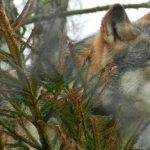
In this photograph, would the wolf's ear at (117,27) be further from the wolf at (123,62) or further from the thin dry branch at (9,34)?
the thin dry branch at (9,34)

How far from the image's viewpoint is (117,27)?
5164mm

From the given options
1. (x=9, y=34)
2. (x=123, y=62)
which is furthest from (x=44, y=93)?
(x=123, y=62)

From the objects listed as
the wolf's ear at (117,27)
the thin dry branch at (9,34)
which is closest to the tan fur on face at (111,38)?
the wolf's ear at (117,27)

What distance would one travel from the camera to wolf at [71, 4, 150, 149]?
4.86m

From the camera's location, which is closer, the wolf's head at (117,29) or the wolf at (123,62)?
the wolf at (123,62)

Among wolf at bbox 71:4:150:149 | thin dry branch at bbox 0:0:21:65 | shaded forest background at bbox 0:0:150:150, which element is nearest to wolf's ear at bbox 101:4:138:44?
wolf at bbox 71:4:150:149

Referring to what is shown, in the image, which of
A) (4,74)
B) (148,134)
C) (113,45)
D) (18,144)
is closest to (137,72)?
(113,45)

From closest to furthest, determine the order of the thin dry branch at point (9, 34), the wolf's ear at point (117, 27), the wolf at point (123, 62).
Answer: the thin dry branch at point (9, 34)
the wolf at point (123, 62)
the wolf's ear at point (117, 27)

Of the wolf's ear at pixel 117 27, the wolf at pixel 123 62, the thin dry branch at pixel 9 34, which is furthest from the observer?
the wolf's ear at pixel 117 27

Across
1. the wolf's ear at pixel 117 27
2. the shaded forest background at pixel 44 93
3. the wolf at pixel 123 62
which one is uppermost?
the wolf's ear at pixel 117 27

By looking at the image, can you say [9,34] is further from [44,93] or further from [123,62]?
[123,62]

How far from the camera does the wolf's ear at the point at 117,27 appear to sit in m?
4.98

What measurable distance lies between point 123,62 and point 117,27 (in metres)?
0.35

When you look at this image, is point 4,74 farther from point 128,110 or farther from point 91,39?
point 91,39
